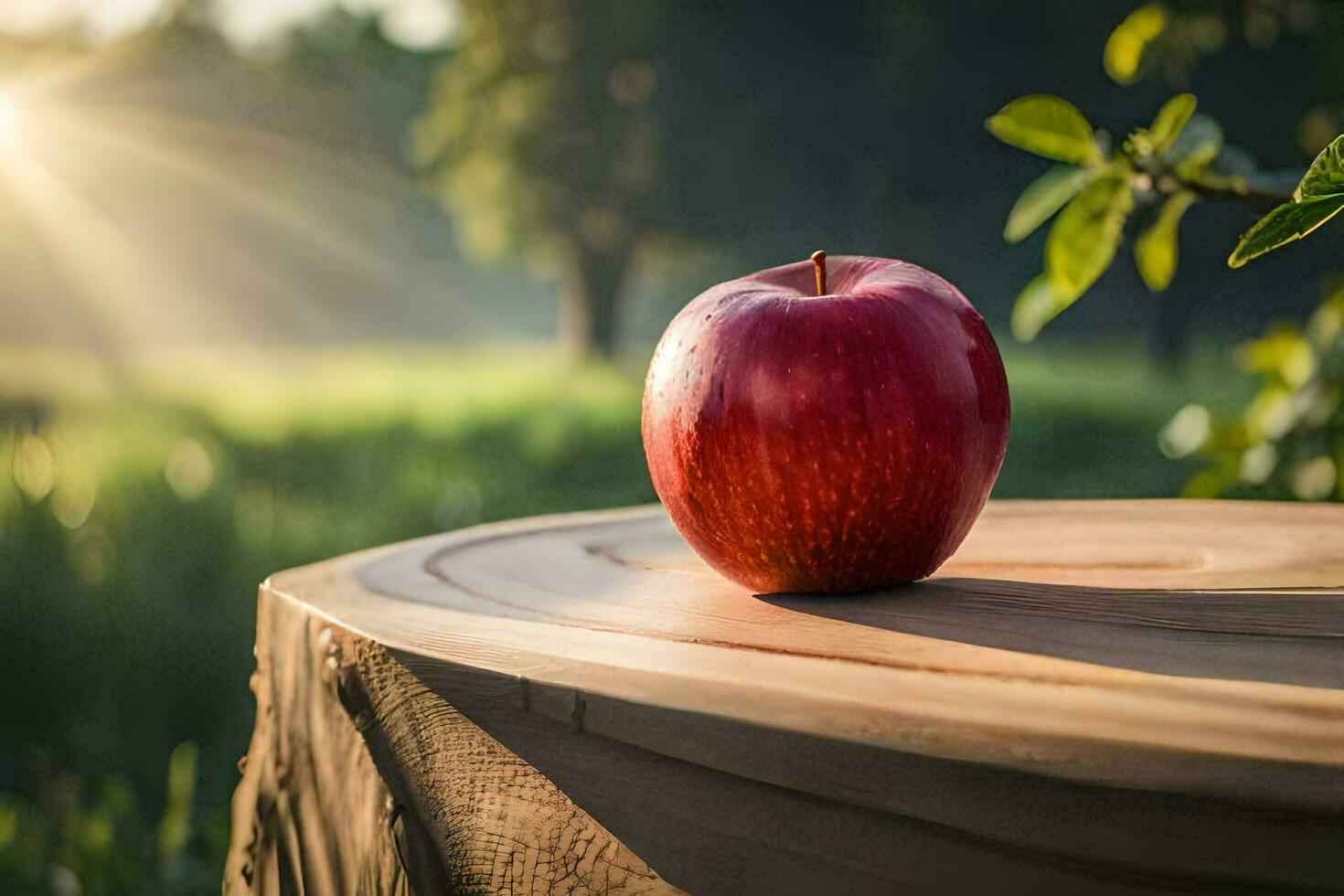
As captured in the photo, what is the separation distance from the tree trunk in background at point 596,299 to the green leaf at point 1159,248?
10376 mm

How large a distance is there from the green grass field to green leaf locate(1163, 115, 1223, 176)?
6.04ft

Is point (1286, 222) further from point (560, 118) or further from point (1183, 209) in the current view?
point (560, 118)

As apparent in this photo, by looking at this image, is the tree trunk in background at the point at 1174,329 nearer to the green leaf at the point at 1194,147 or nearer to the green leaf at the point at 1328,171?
the green leaf at the point at 1194,147

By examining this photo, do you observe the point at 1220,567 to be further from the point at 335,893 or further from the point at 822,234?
the point at 822,234

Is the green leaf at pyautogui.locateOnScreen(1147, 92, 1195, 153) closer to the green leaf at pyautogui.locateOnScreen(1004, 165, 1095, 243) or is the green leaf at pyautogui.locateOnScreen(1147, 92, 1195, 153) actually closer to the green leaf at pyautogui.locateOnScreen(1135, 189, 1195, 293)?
the green leaf at pyautogui.locateOnScreen(1004, 165, 1095, 243)

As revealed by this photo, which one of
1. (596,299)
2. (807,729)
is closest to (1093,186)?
(807,729)

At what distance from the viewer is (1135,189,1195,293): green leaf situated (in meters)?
1.34

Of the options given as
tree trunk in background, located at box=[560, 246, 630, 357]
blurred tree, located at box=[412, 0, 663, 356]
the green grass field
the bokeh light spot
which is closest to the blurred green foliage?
the green grass field

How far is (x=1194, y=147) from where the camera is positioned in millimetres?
1297

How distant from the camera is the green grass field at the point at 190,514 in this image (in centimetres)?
282

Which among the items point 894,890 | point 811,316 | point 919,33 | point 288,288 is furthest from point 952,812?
point 288,288

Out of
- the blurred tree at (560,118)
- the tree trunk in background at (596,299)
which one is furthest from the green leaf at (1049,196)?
the tree trunk in background at (596,299)

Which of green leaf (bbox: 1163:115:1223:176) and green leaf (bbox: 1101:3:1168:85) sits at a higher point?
green leaf (bbox: 1101:3:1168:85)

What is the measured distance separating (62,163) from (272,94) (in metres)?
3.85
